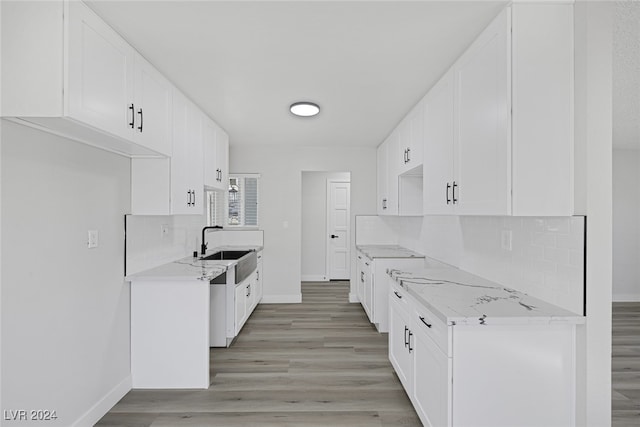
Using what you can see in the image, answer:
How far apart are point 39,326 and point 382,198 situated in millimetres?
4222

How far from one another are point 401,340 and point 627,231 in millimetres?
5207

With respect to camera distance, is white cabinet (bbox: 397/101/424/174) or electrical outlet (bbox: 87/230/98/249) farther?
white cabinet (bbox: 397/101/424/174)

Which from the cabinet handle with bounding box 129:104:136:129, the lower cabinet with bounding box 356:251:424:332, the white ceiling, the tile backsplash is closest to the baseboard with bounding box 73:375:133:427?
the cabinet handle with bounding box 129:104:136:129

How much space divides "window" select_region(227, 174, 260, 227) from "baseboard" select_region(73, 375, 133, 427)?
3225 millimetres

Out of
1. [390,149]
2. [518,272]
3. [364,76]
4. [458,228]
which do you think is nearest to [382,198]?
[390,149]

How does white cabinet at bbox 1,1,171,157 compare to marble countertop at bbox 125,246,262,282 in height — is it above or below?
above

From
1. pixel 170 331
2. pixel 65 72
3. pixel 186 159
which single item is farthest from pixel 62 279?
pixel 186 159

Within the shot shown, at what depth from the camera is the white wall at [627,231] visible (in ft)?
19.1

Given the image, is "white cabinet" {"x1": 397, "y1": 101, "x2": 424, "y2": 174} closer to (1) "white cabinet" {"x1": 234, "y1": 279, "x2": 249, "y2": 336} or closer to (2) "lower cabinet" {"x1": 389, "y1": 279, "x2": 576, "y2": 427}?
(2) "lower cabinet" {"x1": 389, "y1": 279, "x2": 576, "y2": 427}

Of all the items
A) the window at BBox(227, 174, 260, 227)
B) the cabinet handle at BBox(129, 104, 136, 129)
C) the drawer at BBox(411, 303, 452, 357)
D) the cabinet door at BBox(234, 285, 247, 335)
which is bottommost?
the cabinet door at BBox(234, 285, 247, 335)

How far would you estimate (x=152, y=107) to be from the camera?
2637mm

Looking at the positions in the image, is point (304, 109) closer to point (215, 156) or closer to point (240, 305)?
point (215, 156)

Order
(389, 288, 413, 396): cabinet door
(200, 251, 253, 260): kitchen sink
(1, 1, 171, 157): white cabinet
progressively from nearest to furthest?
(1, 1, 171, 157): white cabinet
(389, 288, 413, 396): cabinet door
(200, 251, 253, 260): kitchen sink

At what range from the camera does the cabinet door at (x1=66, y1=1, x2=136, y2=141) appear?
1.77m
